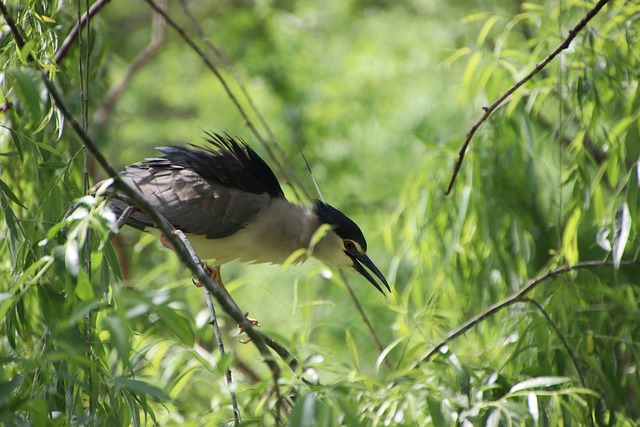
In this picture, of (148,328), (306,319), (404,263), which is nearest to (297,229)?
(404,263)

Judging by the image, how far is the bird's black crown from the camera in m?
2.88

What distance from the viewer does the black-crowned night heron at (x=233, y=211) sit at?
9.27 ft

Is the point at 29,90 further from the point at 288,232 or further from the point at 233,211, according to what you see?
the point at 288,232

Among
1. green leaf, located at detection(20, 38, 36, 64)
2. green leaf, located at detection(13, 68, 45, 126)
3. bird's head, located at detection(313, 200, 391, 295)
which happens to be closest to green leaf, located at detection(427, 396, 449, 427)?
green leaf, located at detection(13, 68, 45, 126)

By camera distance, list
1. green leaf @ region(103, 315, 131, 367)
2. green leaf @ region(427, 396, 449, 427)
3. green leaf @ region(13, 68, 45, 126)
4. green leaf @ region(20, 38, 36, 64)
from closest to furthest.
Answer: green leaf @ region(103, 315, 131, 367)
green leaf @ region(13, 68, 45, 126)
green leaf @ region(427, 396, 449, 427)
green leaf @ region(20, 38, 36, 64)

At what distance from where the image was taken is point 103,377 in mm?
1702

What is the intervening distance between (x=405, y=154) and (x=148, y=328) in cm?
303

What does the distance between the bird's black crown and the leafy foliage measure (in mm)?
220

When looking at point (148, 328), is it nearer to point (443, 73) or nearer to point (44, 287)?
point (44, 287)

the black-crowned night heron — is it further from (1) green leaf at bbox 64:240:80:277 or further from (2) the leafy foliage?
(1) green leaf at bbox 64:240:80:277

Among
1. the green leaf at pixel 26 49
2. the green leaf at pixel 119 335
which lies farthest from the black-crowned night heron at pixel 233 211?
the green leaf at pixel 119 335

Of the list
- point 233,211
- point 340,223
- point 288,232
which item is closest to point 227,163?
point 233,211

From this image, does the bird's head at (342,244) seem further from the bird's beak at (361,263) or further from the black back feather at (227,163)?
the black back feather at (227,163)

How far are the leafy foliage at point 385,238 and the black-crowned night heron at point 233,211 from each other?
0.78 ft
